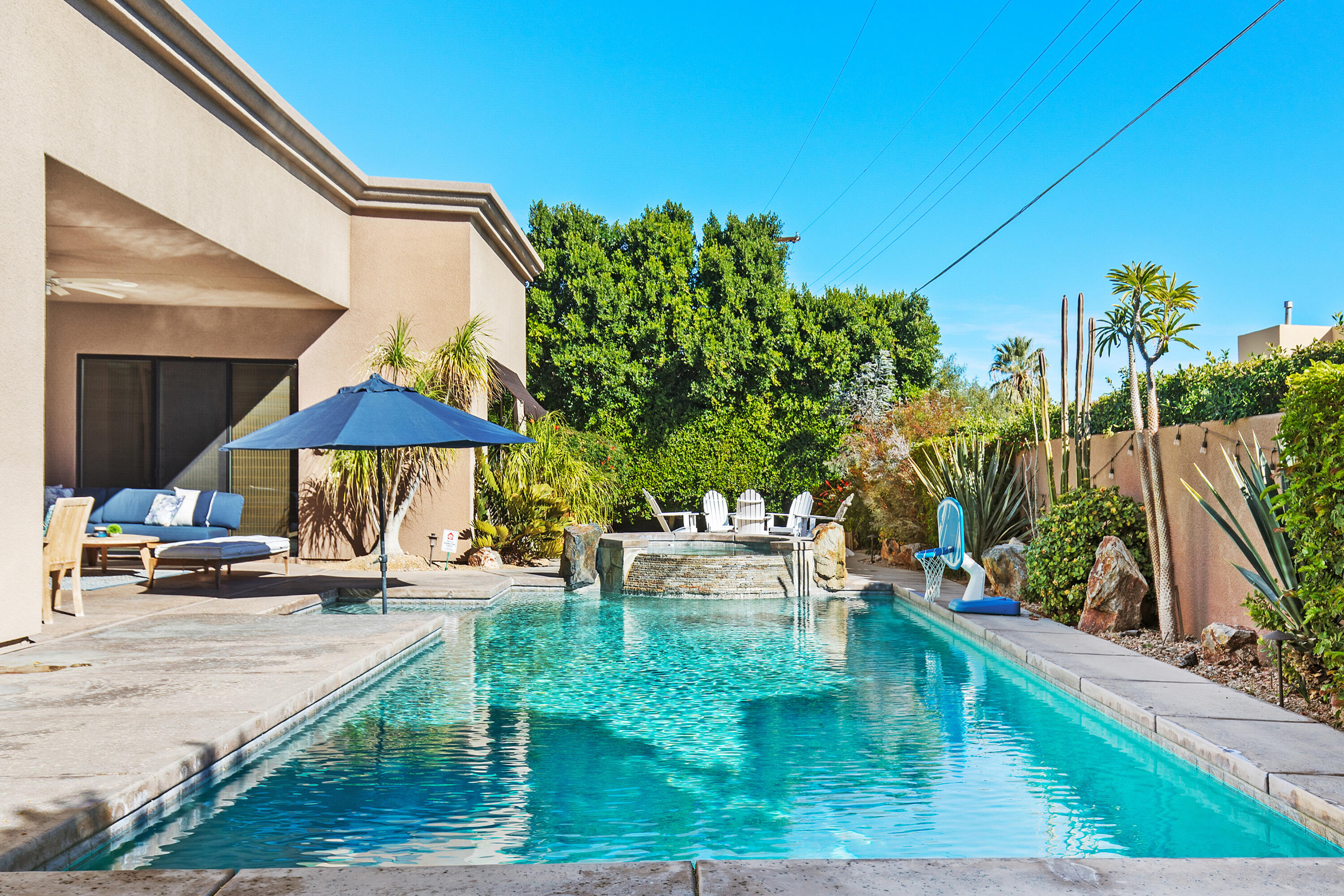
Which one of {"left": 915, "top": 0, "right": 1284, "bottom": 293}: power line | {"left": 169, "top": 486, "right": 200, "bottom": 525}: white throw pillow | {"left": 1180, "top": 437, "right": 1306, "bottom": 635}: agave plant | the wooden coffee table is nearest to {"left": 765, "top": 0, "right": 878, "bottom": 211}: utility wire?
{"left": 915, "top": 0, "right": 1284, "bottom": 293}: power line

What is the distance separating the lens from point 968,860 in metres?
2.73

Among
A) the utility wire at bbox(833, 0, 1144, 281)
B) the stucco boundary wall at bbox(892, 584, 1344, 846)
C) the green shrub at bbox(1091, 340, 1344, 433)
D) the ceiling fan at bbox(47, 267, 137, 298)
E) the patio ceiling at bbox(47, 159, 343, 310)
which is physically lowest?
the stucco boundary wall at bbox(892, 584, 1344, 846)

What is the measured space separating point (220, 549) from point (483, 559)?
3.46m

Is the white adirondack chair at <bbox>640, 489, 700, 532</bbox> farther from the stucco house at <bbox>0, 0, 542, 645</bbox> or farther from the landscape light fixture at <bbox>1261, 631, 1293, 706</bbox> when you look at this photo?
the landscape light fixture at <bbox>1261, 631, 1293, 706</bbox>

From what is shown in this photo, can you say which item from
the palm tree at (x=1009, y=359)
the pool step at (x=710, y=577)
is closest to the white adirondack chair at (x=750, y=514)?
the pool step at (x=710, y=577)

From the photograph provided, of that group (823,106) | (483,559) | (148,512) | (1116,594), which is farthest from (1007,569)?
(823,106)

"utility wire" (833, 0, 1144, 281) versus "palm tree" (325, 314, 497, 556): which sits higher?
"utility wire" (833, 0, 1144, 281)

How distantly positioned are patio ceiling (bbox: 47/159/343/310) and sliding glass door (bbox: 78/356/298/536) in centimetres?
93

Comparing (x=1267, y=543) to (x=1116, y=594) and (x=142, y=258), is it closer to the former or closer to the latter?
(x=1116, y=594)

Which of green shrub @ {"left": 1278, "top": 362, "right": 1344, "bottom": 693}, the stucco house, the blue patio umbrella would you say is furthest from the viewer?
the blue patio umbrella

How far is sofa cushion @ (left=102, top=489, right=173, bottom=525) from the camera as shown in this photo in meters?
11.0

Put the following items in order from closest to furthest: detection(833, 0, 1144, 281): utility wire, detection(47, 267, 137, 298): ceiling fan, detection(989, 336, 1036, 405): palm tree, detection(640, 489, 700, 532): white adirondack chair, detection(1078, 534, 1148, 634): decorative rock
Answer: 1. detection(1078, 534, 1148, 634): decorative rock
2. detection(47, 267, 137, 298): ceiling fan
3. detection(833, 0, 1144, 281): utility wire
4. detection(640, 489, 700, 532): white adirondack chair
5. detection(989, 336, 1036, 405): palm tree

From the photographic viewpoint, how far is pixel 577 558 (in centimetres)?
1086

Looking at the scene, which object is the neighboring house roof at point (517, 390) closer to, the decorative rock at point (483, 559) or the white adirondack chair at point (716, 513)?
the decorative rock at point (483, 559)
